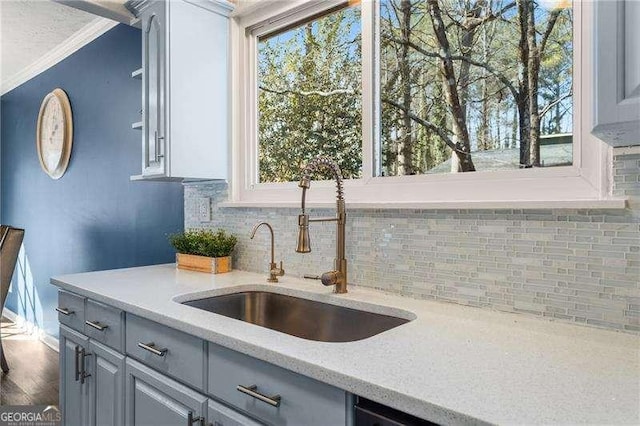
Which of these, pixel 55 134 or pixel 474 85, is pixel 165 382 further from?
pixel 55 134

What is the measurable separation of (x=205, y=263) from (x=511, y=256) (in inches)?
51.0

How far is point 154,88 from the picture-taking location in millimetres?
1962

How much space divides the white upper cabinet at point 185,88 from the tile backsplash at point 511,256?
67 cm

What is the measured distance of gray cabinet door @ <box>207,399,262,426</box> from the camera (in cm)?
103

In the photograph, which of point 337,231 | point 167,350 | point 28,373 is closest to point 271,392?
point 167,350

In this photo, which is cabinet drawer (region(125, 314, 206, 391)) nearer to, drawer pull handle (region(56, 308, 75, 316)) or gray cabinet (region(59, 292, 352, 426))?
gray cabinet (region(59, 292, 352, 426))

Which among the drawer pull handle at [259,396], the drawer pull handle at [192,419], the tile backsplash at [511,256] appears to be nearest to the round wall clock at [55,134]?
the tile backsplash at [511,256]

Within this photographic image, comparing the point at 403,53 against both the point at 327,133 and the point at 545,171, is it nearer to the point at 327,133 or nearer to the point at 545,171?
the point at 327,133

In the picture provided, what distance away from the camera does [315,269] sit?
175 cm

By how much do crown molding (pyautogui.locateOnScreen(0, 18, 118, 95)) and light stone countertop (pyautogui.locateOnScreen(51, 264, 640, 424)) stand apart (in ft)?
7.97

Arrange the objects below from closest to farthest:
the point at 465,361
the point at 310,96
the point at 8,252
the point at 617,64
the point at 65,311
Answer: the point at 617,64
the point at 465,361
the point at 65,311
the point at 310,96
the point at 8,252

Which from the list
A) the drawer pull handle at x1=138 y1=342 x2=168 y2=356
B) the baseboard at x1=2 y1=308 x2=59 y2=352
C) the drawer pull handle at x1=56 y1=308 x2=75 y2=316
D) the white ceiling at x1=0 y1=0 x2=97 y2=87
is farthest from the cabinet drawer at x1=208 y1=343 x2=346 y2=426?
the baseboard at x1=2 y1=308 x2=59 y2=352

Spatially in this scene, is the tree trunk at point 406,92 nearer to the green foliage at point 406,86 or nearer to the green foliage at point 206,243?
the green foliage at point 406,86

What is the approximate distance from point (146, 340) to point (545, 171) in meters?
1.28
